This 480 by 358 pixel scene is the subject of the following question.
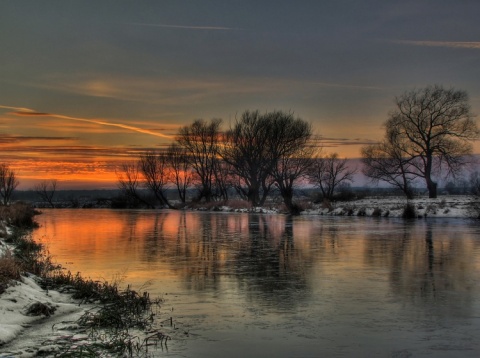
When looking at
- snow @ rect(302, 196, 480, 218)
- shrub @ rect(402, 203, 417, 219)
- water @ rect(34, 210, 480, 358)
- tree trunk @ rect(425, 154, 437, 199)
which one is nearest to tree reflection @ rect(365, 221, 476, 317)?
water @ rect(34, 210, 480, 358)

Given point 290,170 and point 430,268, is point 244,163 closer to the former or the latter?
point 290,170

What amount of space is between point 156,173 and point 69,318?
75.7 metres

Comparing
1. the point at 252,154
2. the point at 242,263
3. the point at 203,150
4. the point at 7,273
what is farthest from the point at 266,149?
the point at 7,273

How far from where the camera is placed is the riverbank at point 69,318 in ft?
20.7

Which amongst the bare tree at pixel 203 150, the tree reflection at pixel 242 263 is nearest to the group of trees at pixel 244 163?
the bare tree at pixel 203 150

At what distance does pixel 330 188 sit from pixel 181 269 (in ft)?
212

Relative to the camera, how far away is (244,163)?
211ft

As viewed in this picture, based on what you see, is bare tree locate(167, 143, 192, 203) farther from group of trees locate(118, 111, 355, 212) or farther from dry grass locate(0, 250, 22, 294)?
dry grass locate(0, 250, 22, 294)

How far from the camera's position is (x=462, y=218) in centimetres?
3600

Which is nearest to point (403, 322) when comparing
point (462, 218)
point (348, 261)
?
point (348, 261)

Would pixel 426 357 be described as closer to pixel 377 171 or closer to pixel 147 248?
pixel 147 248

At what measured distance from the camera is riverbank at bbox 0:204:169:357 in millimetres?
6320

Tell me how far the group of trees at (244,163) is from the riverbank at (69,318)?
41.2m

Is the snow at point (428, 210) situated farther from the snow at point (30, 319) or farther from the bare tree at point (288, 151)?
the snow at point (30, 319)
